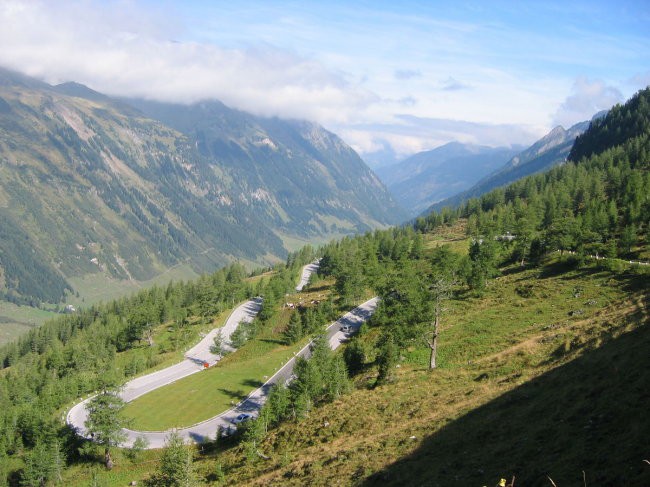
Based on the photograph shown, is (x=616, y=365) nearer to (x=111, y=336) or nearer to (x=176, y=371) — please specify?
(x=176, y=371)

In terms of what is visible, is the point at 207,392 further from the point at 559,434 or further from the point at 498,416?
the point at 559,434

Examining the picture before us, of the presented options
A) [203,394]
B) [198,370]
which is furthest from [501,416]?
[198,370]

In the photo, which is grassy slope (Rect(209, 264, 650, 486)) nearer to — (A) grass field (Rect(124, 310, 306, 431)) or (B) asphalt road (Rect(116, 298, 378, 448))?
(B) asphalt road (Rect(116, 298, 378, 448))

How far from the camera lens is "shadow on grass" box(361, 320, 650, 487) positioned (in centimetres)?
2353

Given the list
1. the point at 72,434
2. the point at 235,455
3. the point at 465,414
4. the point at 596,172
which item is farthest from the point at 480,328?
the point at 596,172

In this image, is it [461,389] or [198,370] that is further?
[198,370]

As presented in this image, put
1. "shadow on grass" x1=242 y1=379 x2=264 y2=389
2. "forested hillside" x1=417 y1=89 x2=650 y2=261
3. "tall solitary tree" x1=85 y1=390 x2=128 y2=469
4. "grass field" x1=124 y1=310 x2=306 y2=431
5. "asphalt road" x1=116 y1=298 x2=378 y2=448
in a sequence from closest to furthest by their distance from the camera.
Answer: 1. "tall solitary tree" x1=85 y1=390 x2=128 y2=469
2. "asphalt road" x1=116 y1=298 x2=378 y2=448
3. "grass field" x1=124 y1=310 x2=306 y2=431
4. "shadow on grass" x1=242 y1=379 x2=264 y2=389
5. "forested hillside" x1=417 y1=89 x2=650 y2=261

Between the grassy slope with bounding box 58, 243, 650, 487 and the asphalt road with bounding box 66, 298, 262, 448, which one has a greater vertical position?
the grassy slope with bounding box 58, 243, 650, 487

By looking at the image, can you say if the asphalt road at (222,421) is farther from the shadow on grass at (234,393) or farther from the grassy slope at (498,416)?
the grassy slope at (498,416)

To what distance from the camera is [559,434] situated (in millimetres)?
29656

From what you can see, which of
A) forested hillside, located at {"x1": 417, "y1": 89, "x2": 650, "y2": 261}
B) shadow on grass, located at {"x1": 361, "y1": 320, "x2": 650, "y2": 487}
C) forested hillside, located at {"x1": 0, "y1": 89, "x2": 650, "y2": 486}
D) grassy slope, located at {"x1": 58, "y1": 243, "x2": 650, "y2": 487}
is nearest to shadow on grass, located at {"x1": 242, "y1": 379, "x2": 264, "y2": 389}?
forested hillside, located at {"x1": 0, "y1": 89, "x2": 650, "y2": 486}

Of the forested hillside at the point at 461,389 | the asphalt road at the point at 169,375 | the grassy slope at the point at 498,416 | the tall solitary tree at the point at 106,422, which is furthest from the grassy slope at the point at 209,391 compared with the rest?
the grassy slope at the point at 498,416

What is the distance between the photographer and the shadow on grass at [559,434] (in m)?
23.5

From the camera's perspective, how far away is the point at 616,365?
120 ft
